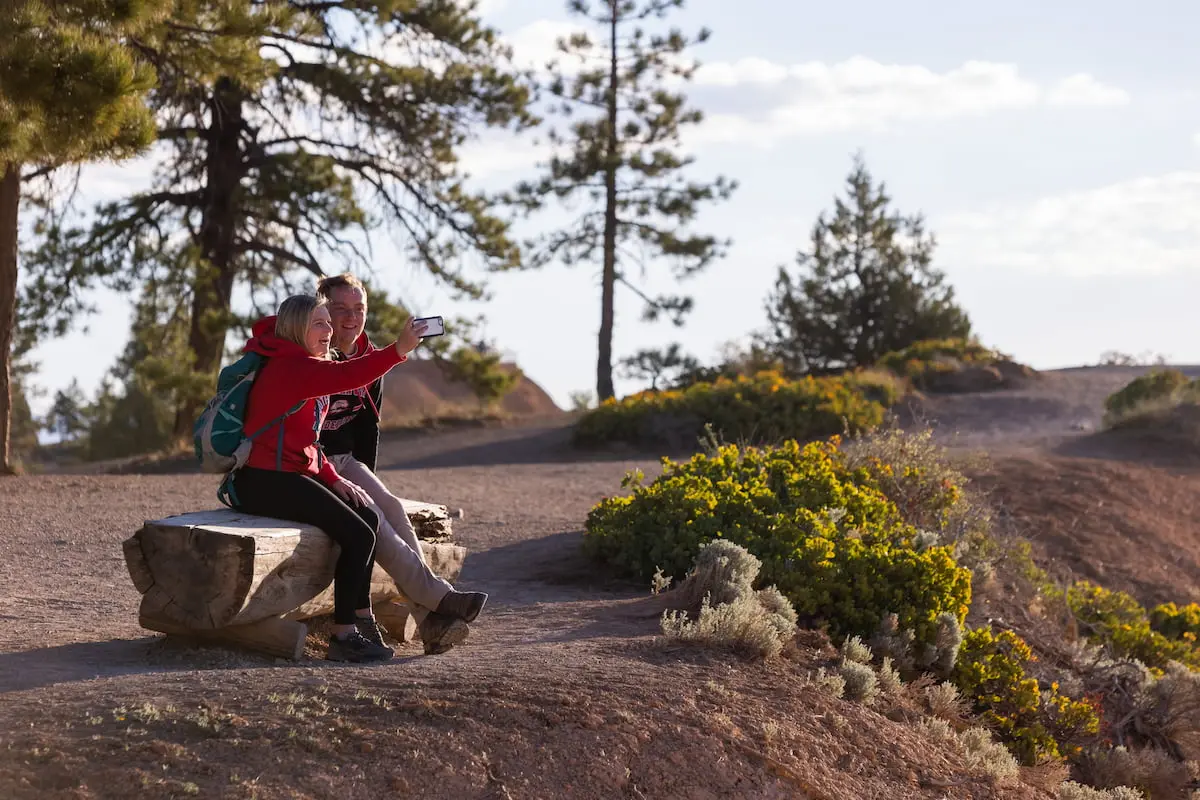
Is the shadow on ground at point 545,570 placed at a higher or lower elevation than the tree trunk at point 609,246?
lower

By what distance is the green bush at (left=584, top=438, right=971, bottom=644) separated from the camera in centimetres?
781

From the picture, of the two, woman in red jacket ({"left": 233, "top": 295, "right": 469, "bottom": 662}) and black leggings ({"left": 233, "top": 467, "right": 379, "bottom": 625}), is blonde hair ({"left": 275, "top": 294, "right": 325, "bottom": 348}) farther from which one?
black leggings ({"left": 233, "top": 467, "right": 379, "bottom": 625})

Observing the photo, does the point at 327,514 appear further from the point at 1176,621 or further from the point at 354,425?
the point at 1176,621

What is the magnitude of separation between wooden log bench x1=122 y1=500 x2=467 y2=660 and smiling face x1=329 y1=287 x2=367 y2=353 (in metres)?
1.01

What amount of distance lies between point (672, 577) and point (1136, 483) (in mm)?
9047

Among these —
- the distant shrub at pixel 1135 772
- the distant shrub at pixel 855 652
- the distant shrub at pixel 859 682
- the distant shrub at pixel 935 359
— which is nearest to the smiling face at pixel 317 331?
the distant shrub at pixel 859 682

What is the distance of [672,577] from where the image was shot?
27.6ft

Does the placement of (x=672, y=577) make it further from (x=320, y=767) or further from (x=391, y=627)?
(x=320, y=767)

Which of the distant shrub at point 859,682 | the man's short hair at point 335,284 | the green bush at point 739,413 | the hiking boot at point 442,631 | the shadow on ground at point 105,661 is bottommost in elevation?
the distant shrub at point 859,682

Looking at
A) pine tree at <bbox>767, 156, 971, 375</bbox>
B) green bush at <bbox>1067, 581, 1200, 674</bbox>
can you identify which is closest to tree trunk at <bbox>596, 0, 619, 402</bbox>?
pine tree at <bbox>767, 156, 971, 375</bbox>

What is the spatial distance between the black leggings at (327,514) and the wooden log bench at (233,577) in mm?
58

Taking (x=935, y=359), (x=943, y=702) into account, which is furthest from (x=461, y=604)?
(x=935, y=359)

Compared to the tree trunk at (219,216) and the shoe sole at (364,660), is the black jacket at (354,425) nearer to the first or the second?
the shoe sole at (364,660)

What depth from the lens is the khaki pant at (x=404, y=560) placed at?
20.7ft
